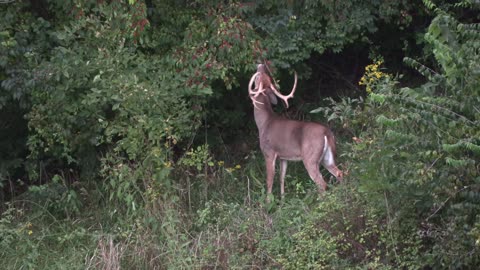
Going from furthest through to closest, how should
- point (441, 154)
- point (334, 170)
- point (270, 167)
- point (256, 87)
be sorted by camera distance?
1. point (256, 87)
2. point (270, 167)
3. point (334, 170)
4. point (441, 154)

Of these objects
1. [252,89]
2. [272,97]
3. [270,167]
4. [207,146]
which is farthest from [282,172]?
[252,89]

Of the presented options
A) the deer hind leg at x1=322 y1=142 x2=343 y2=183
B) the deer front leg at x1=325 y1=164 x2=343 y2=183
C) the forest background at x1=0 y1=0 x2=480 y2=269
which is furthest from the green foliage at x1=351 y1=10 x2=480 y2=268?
the deer hind leg at x1=322 y1=142 x2=343 y2=183

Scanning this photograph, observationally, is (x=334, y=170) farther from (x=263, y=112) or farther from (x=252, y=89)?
(x=252, y=89)

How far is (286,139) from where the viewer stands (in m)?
11.4

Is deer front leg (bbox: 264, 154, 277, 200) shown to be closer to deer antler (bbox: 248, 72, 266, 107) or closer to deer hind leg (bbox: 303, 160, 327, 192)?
deer hind leg (bbox: 303, 160, 327, 192)

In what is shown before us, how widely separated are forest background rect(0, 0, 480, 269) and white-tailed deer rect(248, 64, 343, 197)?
24 centimetres

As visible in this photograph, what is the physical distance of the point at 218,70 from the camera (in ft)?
36.1

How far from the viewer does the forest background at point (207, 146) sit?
829cm

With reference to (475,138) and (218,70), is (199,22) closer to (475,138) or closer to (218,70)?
(218,70)

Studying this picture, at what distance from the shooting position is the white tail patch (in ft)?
36.4

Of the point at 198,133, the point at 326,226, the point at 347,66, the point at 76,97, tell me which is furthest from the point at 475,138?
the point at 347,66

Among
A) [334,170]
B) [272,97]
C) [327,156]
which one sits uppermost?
[272,97]

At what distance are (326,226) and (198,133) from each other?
4.27 meters

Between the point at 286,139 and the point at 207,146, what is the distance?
0.91 meters
